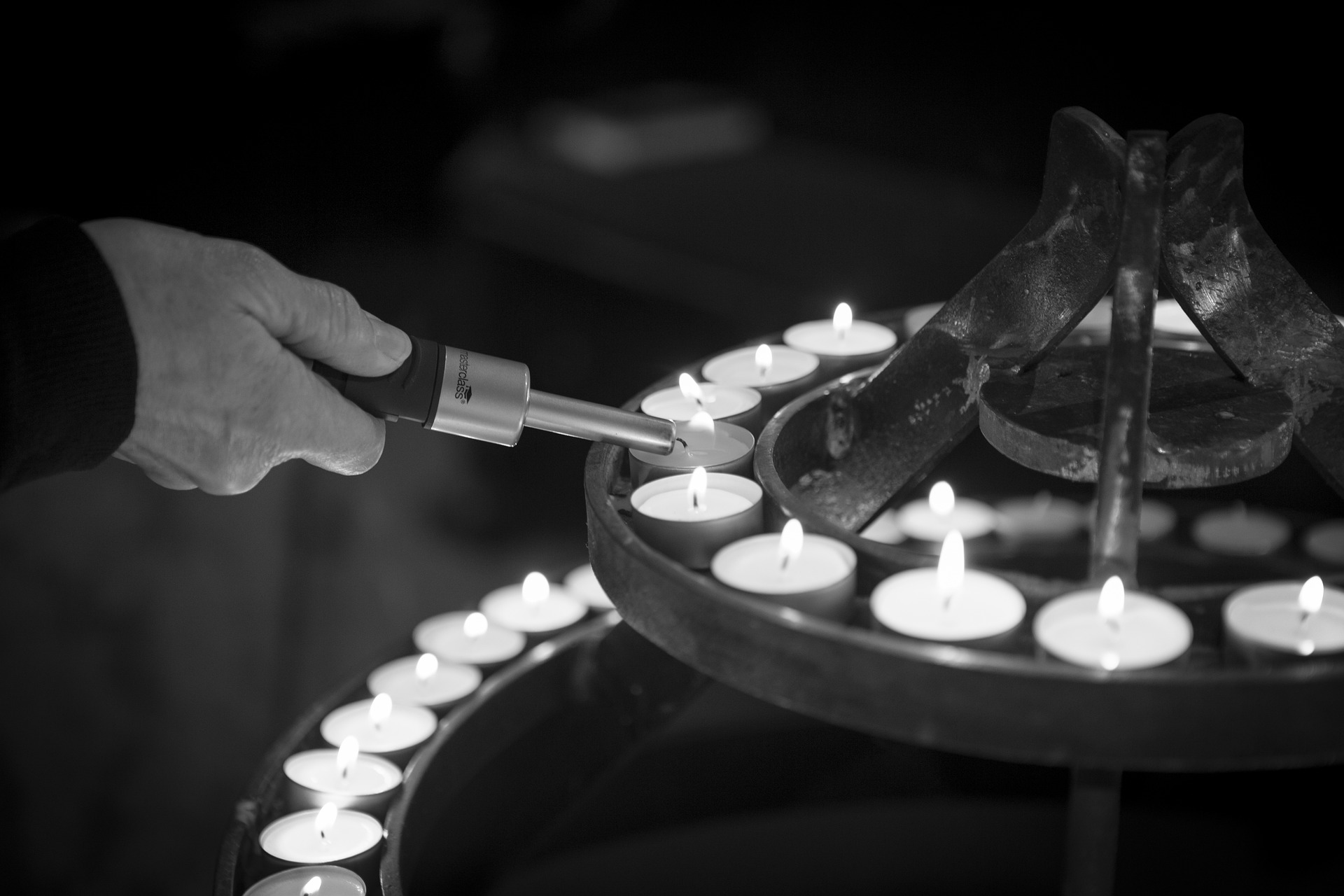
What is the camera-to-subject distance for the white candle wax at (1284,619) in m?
0.66

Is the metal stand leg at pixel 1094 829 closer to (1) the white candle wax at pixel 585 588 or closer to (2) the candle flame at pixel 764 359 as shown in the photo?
(2) the candle flame at pixel 764 359

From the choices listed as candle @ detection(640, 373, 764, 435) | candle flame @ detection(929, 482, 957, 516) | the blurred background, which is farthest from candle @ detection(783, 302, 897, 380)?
the blurred background

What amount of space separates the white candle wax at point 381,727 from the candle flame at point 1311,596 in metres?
0.75

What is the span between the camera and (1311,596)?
0.69 m

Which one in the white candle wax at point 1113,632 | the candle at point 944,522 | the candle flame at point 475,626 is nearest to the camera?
the white candle wax at point 1113,632

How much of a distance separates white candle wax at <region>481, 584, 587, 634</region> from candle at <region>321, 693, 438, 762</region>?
0.17 metres

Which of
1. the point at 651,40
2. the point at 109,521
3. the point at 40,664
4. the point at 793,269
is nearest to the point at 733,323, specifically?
the point at 793,269

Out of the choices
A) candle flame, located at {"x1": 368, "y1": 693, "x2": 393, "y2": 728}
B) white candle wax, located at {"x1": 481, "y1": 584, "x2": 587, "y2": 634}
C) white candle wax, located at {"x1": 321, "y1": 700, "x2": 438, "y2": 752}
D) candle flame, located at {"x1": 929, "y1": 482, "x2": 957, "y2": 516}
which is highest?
candle flame, located at {"x1": 929, "y1": 482, "x2": 957, "y2": 516}

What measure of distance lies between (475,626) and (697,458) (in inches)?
19.0

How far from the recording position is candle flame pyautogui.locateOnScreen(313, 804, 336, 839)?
1000 millimetres

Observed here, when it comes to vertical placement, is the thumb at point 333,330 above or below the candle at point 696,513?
above

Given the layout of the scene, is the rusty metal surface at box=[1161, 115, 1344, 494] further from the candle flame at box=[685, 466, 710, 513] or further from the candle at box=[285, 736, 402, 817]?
the candle at box=[285, 736, 402, 817]

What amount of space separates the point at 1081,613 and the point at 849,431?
1.04 ft

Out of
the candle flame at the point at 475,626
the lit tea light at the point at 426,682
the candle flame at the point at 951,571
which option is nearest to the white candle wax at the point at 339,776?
the lit tea light at the point at 426,682
